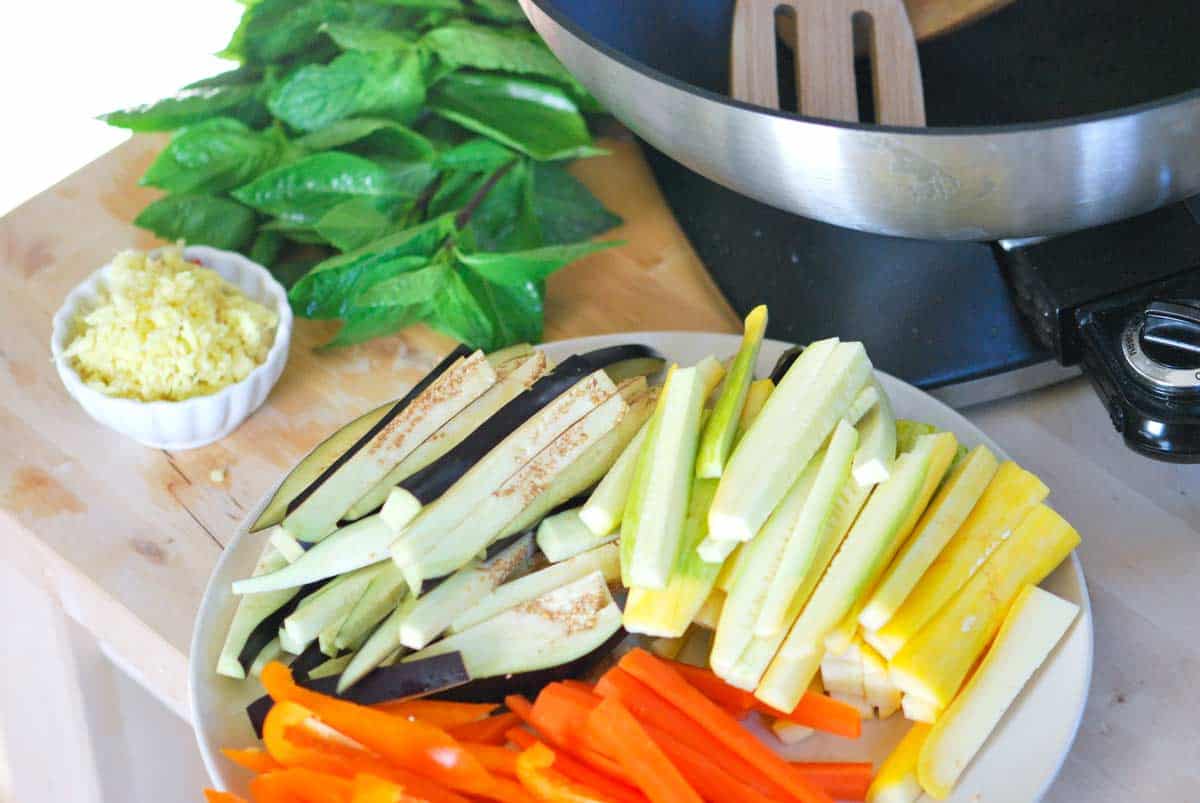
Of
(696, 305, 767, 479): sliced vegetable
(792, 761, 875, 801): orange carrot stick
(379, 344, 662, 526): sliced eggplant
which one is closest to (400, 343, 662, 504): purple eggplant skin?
(379, 344, 662, 526): sliced eggplant

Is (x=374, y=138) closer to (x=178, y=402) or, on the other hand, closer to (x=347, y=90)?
(x=347, y=90)

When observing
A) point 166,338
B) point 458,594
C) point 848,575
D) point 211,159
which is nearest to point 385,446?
point 458,594

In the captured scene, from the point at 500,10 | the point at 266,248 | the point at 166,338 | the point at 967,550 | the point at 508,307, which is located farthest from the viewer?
the point at 500,10

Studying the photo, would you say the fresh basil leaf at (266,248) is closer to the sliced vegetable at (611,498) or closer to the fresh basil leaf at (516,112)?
the fresh basil leaf at (516,112)

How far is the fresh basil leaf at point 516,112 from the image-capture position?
1.42 m

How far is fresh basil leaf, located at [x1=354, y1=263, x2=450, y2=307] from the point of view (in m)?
1.28

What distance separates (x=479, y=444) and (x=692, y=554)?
19cm

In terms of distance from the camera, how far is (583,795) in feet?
2.89

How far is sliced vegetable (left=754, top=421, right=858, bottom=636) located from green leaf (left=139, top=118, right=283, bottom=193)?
0.74 m

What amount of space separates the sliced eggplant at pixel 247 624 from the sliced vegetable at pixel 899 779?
46 centimetres

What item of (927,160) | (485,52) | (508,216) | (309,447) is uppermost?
(927,160)

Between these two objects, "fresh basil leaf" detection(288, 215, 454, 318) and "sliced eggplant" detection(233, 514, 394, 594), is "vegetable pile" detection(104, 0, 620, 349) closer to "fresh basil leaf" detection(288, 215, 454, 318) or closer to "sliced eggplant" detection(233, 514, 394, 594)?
"fresh basil leaf" detection(288, 215, 454, 318)

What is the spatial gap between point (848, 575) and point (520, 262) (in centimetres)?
48

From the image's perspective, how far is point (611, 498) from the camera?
3.37ft
